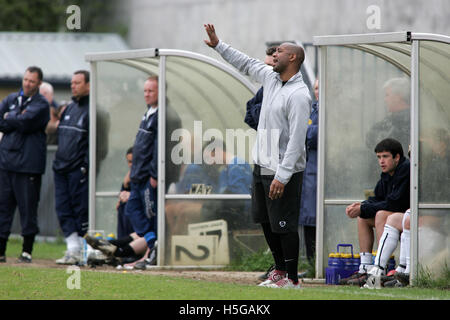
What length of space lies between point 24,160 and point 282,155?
15.7ft

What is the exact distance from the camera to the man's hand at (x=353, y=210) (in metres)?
10.0

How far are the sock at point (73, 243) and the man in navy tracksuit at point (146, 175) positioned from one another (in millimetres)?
916

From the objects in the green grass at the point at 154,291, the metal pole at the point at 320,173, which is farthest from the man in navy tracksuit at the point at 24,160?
the metal pole at the point at 320,173

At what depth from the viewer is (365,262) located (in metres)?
9.74

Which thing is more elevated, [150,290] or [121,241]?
[121,241]

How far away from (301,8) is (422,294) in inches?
550

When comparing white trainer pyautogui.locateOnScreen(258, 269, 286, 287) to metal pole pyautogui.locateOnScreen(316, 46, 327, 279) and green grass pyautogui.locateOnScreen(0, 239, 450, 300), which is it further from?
metal pole pyautogui.locateOnScreen(316, 46, 327, 279)

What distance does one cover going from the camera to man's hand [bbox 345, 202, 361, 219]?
1000 centimetres

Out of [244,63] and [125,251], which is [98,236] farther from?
[244,63]

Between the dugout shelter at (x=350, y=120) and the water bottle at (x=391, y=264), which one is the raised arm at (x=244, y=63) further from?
the water bottle at (x=391, y=264)

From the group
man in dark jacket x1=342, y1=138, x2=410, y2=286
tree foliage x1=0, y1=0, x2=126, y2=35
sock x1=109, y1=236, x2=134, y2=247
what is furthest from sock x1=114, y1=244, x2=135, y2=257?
tree foliage x1=0, y1=0, x2=126, y2=35

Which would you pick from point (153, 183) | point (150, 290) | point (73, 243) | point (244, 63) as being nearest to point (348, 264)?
point (244, 63)
